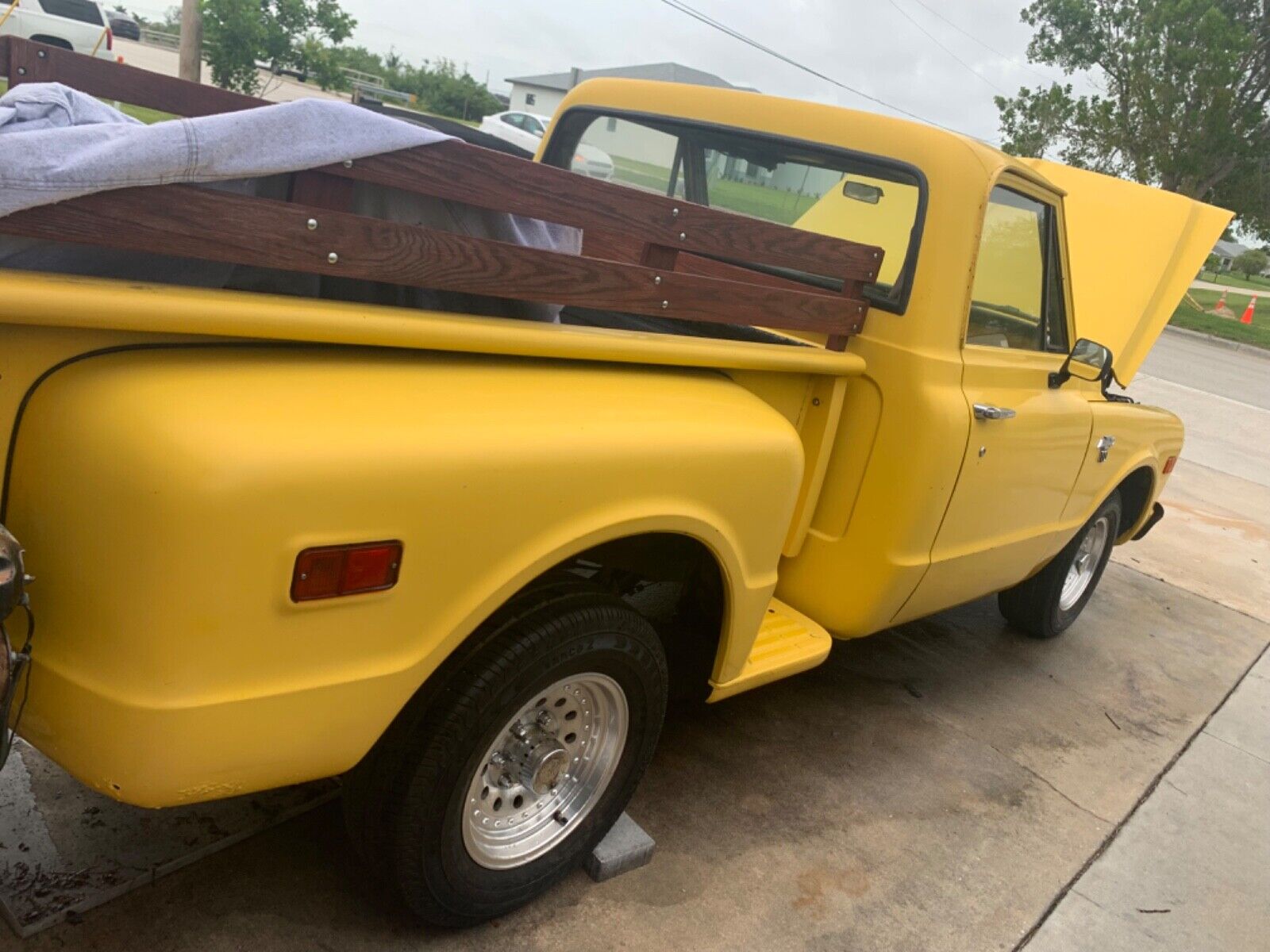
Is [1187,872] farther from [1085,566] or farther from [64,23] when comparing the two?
[64,23]

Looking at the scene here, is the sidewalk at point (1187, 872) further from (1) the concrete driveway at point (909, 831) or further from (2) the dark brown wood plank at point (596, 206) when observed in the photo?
(2) the dark brown wood plank at point (596, 206)

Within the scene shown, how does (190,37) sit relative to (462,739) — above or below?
above

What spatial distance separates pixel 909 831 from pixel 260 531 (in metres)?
2.46

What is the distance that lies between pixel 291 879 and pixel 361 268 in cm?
155

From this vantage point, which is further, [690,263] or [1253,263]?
[1253,263]

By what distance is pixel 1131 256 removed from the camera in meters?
5.75

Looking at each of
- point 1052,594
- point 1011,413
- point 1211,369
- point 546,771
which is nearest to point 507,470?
point 546,771

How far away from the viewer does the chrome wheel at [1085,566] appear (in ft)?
17.1

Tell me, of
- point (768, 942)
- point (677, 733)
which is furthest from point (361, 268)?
point (677, 733)

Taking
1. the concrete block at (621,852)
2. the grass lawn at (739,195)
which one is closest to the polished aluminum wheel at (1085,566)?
the grass lawn at (739,195)

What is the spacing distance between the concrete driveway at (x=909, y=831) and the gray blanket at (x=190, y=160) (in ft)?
4.71

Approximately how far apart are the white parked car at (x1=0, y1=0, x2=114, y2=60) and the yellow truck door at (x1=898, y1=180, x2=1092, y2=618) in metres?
18.8

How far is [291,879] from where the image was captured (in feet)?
8.50

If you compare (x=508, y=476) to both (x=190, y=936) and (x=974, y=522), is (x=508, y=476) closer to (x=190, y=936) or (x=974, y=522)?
(x=190, y=936)
